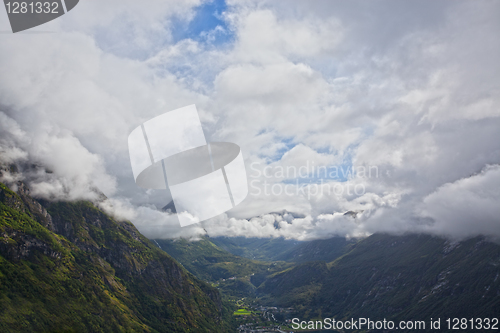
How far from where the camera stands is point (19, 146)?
127 meters

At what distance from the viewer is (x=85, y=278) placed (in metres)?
113

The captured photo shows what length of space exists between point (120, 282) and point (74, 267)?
2914 centimetres

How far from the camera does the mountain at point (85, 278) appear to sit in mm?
85500

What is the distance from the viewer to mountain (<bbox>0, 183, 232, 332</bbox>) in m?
85.5

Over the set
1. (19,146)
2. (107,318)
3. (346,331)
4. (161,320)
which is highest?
(19,146)

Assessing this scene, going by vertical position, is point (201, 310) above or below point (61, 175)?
below

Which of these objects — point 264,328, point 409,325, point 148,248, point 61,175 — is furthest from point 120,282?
point 409,325

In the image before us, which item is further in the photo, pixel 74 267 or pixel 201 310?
pixel 201 310

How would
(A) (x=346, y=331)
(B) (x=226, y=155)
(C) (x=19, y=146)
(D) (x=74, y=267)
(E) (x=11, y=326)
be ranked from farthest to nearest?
1. (A) (x=346, y=331)
2. (C) (x=19, y=146)
3. (D) (x=74, y=267)
4. (E) (x=11, y=326)
5. (B) (x=226, y=155)

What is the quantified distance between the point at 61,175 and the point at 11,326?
318 ft

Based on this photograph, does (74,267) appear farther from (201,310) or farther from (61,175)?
(201,310)

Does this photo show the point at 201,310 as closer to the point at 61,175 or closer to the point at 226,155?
the point at 61,175

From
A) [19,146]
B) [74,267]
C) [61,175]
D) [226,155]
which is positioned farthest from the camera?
[61,175]

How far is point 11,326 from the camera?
68.9 meters
